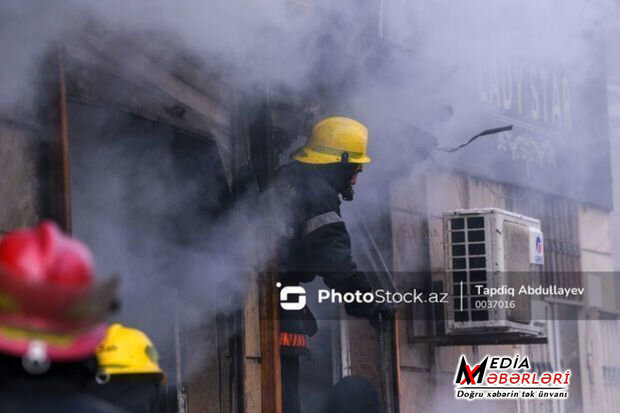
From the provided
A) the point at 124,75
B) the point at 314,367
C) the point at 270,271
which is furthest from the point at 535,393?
the point at 124,75

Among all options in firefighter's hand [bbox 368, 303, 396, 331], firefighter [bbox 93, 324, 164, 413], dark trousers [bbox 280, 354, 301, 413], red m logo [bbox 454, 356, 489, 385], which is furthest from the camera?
red m logo [bbox 454, 356, 489, 385]

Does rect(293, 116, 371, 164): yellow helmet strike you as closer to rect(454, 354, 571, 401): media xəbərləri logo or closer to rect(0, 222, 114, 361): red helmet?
rect(454, 354, 571, 401): media xəbərləri logo

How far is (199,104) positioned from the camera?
21.4ft

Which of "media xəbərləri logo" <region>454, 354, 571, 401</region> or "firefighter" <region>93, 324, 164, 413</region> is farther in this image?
"media xəbərləri logo" <region>454, 354, 571, 401</region>

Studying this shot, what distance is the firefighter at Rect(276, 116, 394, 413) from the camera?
21.3 ft

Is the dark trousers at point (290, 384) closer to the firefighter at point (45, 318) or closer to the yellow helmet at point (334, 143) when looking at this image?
the yellow helmet at point (334, 143)

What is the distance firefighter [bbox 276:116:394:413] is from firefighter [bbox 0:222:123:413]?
389 centimetres

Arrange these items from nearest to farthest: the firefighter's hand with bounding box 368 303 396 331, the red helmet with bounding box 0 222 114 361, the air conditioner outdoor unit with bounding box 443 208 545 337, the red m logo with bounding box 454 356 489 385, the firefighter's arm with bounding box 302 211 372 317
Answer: the red helmet with bounding box 0 222 114 361 → the firefighter's arm with bounding box 302 211 372 317 → the firefighter's hand with bounding box 368 303 396 331 → the air conditioner outdoor unit with bounding box 443 208 545 337 → the red m logo with bounding box 454 356 489 385

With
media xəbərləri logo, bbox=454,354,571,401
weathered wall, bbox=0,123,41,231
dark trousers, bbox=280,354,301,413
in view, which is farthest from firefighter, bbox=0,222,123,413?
media xəbərləri logo, bbox=454,354,571,401

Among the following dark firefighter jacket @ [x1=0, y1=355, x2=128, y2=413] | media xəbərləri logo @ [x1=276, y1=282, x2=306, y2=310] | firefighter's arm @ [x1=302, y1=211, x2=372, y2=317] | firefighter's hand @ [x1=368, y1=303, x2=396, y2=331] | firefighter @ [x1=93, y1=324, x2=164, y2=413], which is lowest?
dark firefighter jacket @ [x1=0, y1=355, x2=128, y2=413]

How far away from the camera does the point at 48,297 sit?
2.49 m

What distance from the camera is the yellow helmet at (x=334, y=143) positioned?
6.77 meters

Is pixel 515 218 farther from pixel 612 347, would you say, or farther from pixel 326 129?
pixel 612 347

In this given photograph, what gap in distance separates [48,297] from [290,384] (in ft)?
14.3
